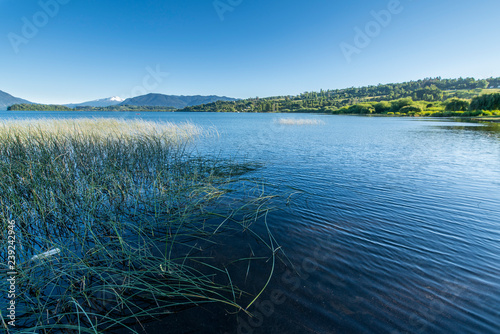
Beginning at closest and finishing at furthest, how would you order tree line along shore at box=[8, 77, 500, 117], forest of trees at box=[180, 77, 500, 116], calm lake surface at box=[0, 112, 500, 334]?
calm lake surface at box=[0, 112, 500, 334] → tree line along shore at box=[8, 77, 500, 117] → forest of trees at box=[180, 77, 500, 116]

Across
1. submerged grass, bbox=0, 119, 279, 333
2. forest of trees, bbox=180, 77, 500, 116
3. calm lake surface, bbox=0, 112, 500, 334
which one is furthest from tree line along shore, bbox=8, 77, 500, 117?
submerged grass, bbox=0, 119, 279, 333

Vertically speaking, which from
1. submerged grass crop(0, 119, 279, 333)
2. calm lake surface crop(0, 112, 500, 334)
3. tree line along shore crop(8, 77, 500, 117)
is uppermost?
tree line along shore crop(8, 77, 500, 117)

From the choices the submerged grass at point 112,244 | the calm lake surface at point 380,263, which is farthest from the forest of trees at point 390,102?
the submerged grass at point 112,244

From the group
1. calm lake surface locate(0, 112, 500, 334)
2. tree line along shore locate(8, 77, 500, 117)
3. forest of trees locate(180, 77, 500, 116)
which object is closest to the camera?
calm lake surface locate(0, 112, 500, 334)

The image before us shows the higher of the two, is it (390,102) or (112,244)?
(390,102)

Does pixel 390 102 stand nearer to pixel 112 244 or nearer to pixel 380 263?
pixel 380 263

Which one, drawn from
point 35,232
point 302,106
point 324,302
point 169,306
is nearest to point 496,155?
point 324,302

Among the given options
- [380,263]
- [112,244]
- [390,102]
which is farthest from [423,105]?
[112,244]

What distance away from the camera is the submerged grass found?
107 inches

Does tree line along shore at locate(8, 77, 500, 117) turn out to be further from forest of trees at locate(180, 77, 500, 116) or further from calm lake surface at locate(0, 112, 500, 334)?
calm lake surface at locate(0, 112, 500, 334)

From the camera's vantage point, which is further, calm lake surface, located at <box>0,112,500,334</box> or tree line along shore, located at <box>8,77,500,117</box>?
tree line along shore, located at <box>8,77,500,117</box>

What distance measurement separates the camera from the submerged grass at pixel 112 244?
2730 millimetres

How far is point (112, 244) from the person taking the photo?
3.88 m

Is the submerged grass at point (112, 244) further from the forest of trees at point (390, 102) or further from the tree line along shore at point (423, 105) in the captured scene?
the forest of trees at point (390, 102)
